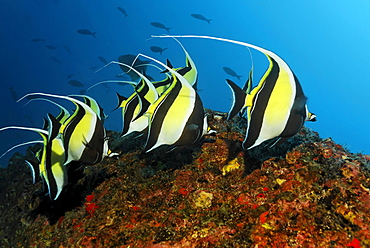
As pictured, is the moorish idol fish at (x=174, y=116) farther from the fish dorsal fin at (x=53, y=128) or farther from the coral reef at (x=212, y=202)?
the fish dorsal fin at (x=53, y=128)

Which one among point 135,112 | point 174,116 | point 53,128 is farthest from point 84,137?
point 174,116

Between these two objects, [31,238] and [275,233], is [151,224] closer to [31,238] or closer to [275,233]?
[275,233]

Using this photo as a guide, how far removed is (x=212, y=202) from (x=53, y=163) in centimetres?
170

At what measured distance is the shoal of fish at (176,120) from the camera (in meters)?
1.92

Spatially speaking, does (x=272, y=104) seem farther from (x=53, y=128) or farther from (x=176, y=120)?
(x=53, y=128)

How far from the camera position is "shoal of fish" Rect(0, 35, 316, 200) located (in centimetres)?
192

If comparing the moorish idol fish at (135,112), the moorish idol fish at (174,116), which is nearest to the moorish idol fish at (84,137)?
the moorish idol fish at (135,112)

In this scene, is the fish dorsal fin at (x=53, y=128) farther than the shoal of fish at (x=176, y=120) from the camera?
Yes

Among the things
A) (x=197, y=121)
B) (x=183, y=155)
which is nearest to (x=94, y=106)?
(x=183, y=155)

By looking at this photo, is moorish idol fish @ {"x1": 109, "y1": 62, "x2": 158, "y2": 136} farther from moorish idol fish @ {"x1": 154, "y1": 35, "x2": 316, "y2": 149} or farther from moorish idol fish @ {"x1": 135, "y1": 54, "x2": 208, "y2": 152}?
moorish idol fish @ {"x1": 154, "y1": 35, "x2": 316, "y2": 149}

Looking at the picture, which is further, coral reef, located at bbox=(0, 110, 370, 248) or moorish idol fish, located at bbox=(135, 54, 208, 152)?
moorish idol fish, located at bbox=(135, 54, 208, 152)

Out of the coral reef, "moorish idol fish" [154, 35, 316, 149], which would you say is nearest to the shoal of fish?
"moorish idol fish" [154, 35, 316, 149]

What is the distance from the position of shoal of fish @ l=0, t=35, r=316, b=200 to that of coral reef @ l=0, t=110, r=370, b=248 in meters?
0.52

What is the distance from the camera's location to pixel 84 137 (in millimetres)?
2449
